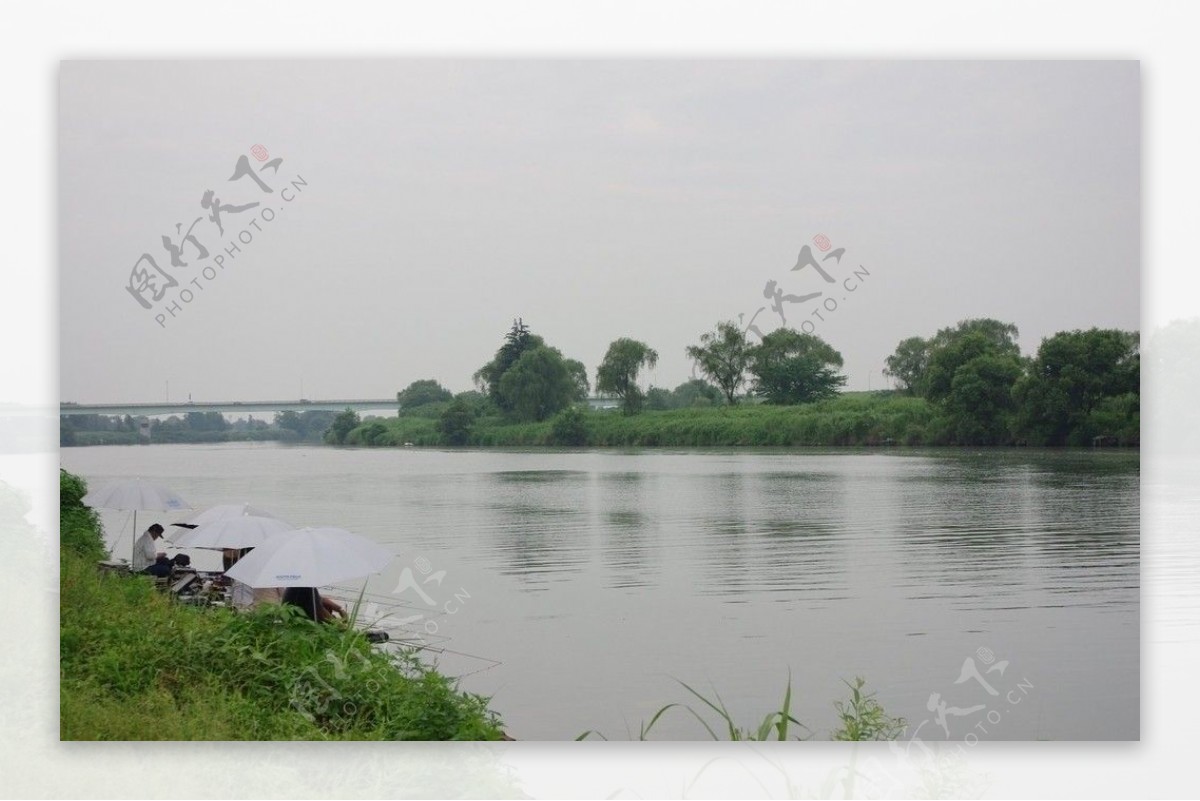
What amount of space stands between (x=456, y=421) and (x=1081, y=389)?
351 centimetres

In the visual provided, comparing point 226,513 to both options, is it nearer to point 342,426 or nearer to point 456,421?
point 342,426

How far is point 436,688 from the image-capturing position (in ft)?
18.7

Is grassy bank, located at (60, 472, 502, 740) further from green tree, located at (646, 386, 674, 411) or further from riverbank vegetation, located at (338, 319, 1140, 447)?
green tree, located at (646, 386, 674, 411)

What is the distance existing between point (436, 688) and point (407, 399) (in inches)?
80.3

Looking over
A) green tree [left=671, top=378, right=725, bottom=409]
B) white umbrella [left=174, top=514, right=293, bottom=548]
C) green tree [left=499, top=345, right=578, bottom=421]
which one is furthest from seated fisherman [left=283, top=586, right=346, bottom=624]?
green tree [left=671, top=378, right=725, bottom=409]

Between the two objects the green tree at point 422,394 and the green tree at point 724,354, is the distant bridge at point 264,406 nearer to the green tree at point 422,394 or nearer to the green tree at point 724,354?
the green tree at point 422,394

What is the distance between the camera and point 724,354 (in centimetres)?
711

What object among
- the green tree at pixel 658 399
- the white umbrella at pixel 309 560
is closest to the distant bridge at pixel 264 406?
the green tree at pixel 658 399

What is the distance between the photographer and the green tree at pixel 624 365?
23.2ft

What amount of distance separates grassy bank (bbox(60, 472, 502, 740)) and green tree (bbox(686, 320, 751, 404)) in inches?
91.4

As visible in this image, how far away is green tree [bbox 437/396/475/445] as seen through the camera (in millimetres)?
7211

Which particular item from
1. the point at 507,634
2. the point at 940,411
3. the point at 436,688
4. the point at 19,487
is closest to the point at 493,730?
the point at 436,688

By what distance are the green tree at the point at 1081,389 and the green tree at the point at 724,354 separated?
1.63m

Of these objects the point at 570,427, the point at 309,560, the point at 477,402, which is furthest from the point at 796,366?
the point at 309,560
